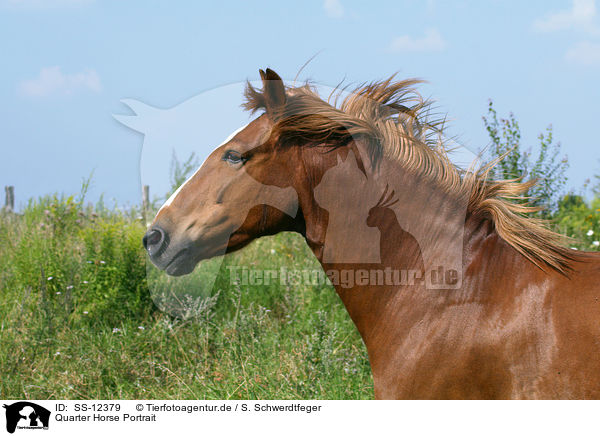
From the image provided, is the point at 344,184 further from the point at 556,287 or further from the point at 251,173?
the point at 556,287

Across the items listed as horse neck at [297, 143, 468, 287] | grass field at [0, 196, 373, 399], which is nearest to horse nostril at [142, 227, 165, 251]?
horse neck at [297, 143, 468, 287]

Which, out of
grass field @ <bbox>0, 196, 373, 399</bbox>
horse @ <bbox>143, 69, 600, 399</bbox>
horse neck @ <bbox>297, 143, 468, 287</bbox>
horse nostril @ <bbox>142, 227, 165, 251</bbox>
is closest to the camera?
horse @ <bbox>143, 69, 600, 399</bbox>

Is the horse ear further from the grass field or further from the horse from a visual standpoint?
the grass field

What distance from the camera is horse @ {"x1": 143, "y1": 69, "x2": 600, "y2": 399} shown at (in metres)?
2.27

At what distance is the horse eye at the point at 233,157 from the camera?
2.60 meters

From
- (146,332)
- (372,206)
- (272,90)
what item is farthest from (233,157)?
(146,332)

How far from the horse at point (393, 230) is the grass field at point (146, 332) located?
1736 mm

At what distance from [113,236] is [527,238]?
16.0 feet

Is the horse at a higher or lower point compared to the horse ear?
lower

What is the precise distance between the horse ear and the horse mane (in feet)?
0.13

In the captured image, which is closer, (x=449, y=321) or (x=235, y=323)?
(x=449, y=321)

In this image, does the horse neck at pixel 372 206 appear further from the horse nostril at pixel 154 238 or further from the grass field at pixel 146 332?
the grass field at pixel 146 332
